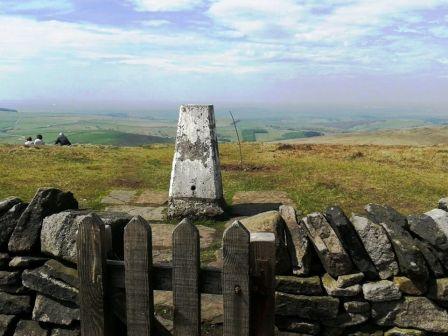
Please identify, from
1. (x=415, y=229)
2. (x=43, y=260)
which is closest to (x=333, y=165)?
(x=415, y=229)

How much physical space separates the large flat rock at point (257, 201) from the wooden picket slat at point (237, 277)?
6.64 meters

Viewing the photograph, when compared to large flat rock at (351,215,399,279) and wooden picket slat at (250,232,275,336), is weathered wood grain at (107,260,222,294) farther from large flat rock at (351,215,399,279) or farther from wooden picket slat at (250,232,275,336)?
large flat rock at (351,215,399,279)

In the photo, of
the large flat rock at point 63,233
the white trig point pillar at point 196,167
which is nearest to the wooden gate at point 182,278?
the large flat rock at point 63,233

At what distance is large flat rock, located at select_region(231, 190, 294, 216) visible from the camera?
10.5 meters

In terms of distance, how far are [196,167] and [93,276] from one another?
637cm

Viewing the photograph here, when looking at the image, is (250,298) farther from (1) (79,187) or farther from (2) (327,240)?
(1) (79,187)

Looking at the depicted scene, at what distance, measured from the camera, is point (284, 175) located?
15602mm

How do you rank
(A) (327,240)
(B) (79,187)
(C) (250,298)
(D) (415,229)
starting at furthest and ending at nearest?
(B) (79,187), (D) (415,229), (A) (327,240), (C) (250,298)

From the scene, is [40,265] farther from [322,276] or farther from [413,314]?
[413,314]

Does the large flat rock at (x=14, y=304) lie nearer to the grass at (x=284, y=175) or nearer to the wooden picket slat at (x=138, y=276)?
the wooden picket slat at (x=138, y=276)

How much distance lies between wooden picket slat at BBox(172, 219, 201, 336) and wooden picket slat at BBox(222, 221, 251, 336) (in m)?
0.22

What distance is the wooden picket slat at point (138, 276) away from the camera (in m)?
3.48

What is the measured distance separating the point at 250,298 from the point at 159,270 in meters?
0.73

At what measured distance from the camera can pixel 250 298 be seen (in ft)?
11.3
